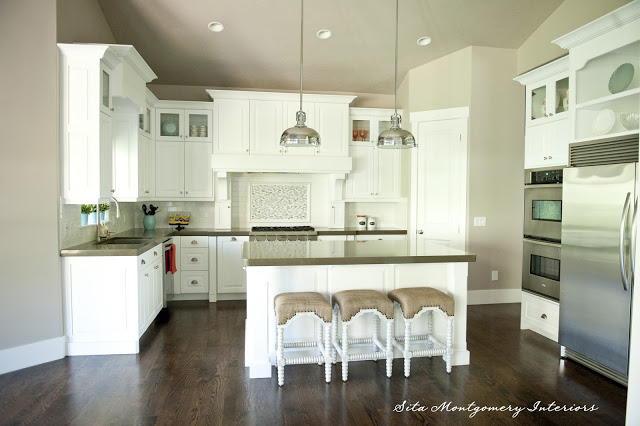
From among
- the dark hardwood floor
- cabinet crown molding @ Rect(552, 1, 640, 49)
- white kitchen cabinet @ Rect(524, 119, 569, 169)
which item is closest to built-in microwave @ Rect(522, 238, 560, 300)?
the dark hardwood floor

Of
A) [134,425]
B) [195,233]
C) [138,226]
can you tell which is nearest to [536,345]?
[134,425]

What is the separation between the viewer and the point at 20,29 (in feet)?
10.5

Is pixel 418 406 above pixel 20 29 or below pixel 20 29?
below

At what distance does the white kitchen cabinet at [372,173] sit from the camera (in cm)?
583

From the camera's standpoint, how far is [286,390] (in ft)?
9.18

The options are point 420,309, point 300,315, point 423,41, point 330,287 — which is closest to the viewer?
point 300,315

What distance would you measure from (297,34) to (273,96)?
0.92 m

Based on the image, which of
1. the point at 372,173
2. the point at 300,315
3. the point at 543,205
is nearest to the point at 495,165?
the point at 543,205

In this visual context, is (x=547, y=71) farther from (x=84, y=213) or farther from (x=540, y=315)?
(x=84, y=213)

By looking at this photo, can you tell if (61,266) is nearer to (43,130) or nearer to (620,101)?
(43,130)

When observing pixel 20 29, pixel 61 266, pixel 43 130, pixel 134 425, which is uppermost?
pixel 20 29

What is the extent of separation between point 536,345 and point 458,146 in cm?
250

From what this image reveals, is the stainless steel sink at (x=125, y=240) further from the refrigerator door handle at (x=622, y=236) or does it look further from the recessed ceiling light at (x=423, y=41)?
the refrigerator door handle at (x=622, y=236)

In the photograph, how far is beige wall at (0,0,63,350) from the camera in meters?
3.15
